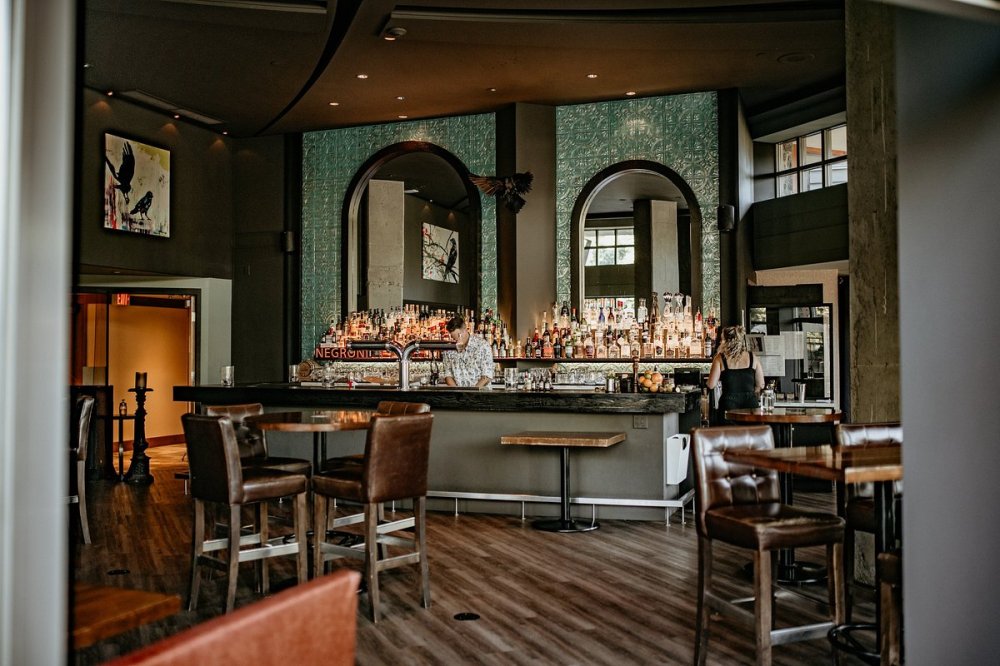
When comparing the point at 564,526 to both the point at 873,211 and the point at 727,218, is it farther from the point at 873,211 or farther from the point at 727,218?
the point at 727,218

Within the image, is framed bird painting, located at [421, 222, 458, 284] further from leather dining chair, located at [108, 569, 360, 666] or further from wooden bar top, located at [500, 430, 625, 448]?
leather dining chair, located at [108, 569, 360, 666]

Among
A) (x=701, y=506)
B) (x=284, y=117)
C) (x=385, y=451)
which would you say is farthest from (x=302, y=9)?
(x=701, y=506)

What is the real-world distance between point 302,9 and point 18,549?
683cm

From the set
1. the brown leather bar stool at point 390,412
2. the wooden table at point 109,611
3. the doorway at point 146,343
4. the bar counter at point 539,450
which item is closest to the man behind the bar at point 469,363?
the bar counter at point 539,450

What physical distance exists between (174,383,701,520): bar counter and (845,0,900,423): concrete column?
1.90 metres

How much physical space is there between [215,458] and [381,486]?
0.88 m

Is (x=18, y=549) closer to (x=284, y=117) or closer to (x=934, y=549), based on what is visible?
(x=934, y=549)

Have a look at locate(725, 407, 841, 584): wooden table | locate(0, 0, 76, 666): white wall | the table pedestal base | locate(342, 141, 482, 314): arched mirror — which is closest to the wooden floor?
the table pedestal base

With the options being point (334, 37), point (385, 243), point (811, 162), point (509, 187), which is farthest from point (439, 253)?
point (334, 37)

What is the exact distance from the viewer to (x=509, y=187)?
32.6 feet

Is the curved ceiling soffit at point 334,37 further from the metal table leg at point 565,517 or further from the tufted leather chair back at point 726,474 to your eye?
the tufted leather chair back at point 726,474

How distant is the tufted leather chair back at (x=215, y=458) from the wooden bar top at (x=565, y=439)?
244 cm

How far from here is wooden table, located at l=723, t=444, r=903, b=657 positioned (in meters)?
2.95

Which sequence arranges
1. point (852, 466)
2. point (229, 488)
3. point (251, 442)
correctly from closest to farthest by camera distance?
point (852, 466), point (229, 488), point (251, 442)
